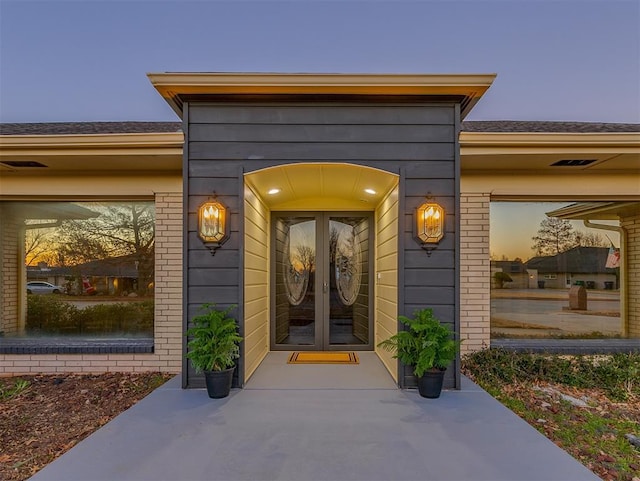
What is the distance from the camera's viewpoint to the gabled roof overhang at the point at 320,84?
11.8 ft

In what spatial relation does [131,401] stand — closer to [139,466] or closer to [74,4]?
[139,466]

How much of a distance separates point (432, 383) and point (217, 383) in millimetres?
1981

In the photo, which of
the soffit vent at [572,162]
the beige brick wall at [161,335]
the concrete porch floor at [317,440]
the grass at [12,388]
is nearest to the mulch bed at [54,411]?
the grass at [12,388]

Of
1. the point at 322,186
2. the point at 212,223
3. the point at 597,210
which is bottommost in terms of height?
the point at 212,223

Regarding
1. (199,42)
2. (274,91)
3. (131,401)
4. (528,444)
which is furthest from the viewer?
(199,42)

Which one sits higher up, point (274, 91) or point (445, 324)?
point (274, 91)

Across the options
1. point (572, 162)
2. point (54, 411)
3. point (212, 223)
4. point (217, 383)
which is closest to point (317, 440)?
point (217, 383)

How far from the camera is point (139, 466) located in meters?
2.32

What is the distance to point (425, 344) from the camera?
3377mm

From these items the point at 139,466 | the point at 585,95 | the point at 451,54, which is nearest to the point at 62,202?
the point at 139,466

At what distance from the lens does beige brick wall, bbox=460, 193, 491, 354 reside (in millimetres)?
4840

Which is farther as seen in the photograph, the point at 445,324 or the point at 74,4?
the point at 74,4

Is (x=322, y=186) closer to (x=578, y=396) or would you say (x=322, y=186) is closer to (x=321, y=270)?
(x=321, y=270)

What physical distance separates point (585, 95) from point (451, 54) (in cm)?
622
